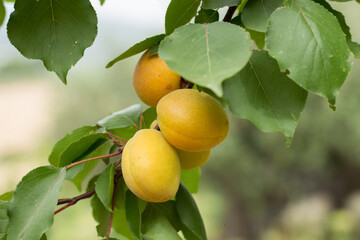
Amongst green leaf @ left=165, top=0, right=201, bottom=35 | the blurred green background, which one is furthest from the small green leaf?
the blurred green background

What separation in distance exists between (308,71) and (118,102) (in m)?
3.83

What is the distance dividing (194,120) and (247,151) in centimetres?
412

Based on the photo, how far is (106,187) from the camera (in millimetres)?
459

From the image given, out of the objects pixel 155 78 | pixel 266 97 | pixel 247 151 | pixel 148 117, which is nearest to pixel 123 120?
pixel 148 117

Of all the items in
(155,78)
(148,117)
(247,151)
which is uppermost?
(155,78)

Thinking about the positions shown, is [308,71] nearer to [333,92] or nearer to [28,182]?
[333,92]

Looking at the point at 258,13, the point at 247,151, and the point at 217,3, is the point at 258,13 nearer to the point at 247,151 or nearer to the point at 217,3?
the point at 217,3

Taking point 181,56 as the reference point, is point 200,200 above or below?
below

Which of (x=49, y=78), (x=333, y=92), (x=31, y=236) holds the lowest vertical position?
(x=49, y=78)

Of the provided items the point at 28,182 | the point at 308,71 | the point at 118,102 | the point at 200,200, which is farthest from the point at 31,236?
the point at 200,200

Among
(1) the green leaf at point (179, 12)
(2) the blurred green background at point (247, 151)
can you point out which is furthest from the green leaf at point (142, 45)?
(2) the blurred green background at point (247, 151)

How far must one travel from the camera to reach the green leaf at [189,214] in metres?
0.49

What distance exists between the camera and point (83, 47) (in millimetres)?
465

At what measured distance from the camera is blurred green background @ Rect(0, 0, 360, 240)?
3.98m
